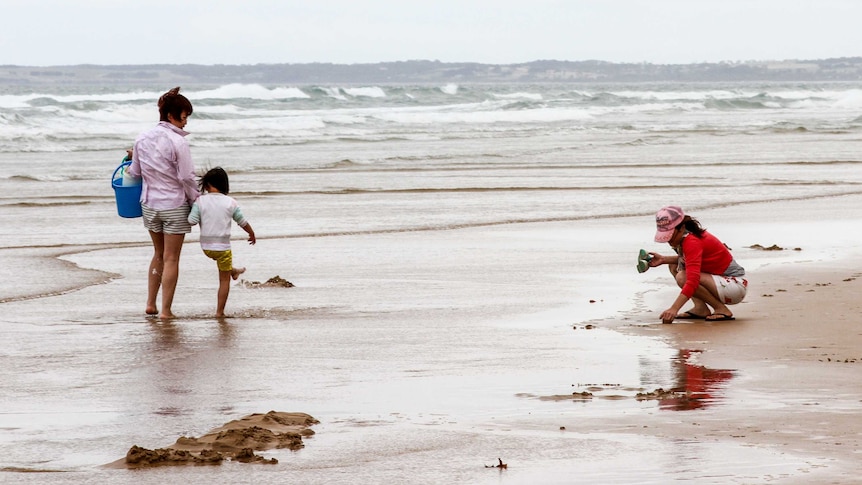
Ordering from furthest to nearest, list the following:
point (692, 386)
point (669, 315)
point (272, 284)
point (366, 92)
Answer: point (366, 92) < point (272, 284) < point (669, 315) < point (692, 386)

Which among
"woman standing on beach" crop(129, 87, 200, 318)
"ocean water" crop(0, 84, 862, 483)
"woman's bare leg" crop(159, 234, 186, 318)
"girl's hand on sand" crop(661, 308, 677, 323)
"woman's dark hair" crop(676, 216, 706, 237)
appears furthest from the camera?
"woman's bare leg" crop(159, 234, 186, 318)

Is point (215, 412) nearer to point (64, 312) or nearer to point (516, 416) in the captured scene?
point (516, 416)

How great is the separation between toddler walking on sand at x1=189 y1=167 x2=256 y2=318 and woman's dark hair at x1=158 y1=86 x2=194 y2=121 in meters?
0.45

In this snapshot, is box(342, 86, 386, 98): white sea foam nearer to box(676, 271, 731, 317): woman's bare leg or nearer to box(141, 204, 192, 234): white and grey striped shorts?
box(141, 204, 192, 234): white and grey striped shorts

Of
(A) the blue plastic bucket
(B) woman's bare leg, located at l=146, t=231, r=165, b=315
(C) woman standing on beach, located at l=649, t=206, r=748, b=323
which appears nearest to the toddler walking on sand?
(B) woman's bare leg, located at l=146, t=231, r=165, b=315

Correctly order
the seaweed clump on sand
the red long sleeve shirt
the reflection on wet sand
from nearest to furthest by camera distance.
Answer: the reflection on wet sand, the red long sleeve shirt, the seaweed clump on sand

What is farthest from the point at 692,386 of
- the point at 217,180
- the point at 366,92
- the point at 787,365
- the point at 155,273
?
the point at 366,92

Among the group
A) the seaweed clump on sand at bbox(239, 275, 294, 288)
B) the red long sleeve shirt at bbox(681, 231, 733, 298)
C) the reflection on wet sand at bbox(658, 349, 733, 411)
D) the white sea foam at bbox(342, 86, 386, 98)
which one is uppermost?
the white sea foam at bbox(342, 86, 386, 98)

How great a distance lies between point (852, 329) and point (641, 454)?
11.2ft

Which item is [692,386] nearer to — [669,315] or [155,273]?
[669,315]

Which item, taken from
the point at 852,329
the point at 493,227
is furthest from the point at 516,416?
the point at 493,227

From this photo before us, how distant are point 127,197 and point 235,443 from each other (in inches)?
165

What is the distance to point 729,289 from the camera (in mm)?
8422

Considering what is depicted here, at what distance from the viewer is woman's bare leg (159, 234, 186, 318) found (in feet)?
28.4
